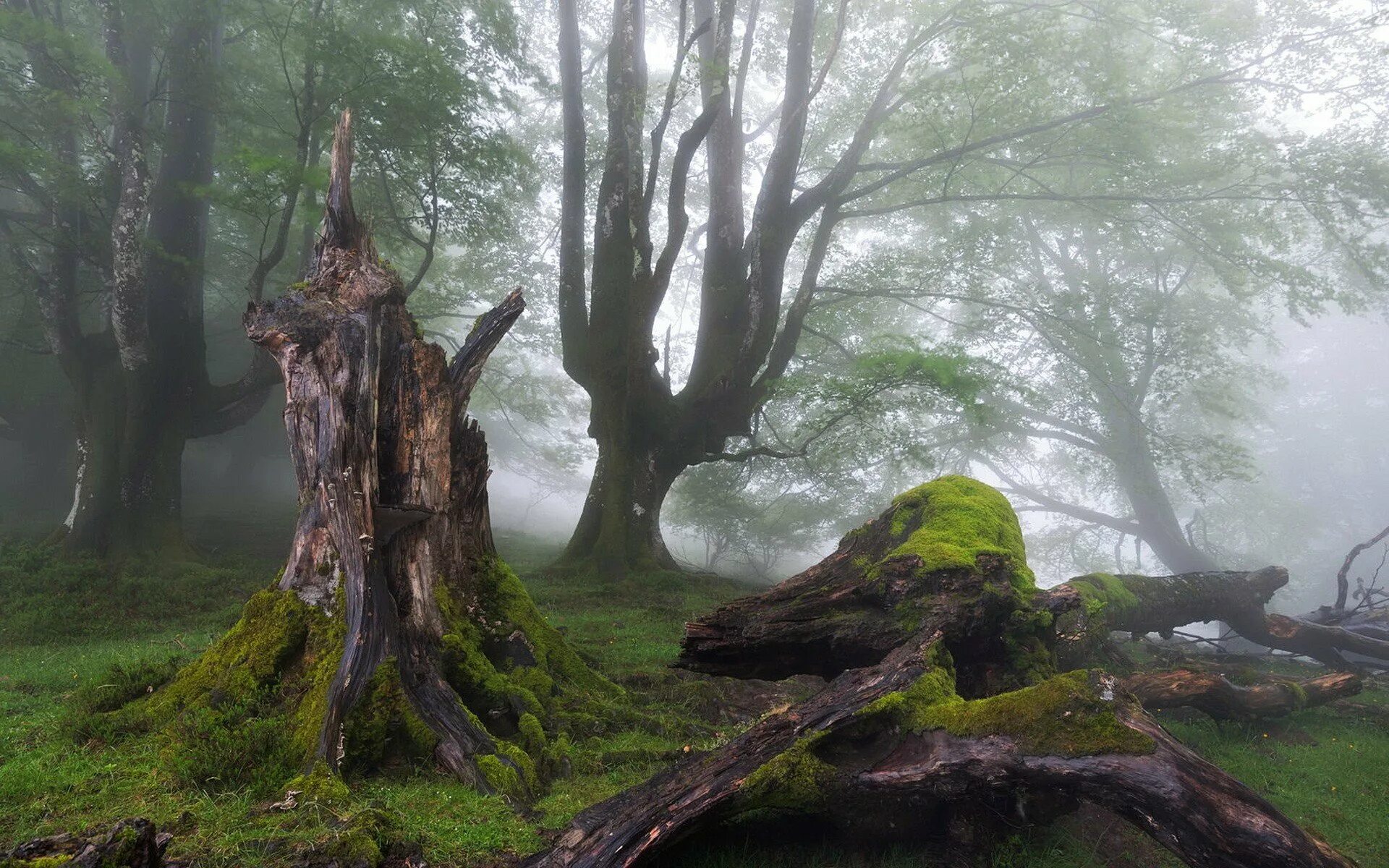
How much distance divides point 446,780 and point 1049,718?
292 centimetres

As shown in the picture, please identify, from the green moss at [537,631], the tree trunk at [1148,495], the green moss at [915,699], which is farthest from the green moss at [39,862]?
the tree trunk at [1148,495]

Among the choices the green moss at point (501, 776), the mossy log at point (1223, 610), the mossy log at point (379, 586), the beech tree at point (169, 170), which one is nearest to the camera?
the green moss at point (501, 776)

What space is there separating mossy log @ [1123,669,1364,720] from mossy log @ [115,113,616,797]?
4534mm

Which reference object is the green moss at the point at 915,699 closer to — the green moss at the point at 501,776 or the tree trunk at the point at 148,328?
the green moss at the point at 501,776

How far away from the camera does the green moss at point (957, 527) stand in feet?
15.1

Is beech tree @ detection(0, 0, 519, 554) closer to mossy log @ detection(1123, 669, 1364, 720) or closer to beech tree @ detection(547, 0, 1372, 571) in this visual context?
beech tree @ detection(547, 0, 1372, 571)

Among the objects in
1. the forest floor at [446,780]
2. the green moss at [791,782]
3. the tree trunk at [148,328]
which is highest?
the tree trunk at [148,328]

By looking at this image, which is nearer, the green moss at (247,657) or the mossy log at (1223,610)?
the green moss at (247,657)

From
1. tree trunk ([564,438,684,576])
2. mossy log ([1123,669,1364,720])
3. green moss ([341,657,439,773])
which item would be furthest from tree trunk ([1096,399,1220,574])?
green moss ([341,657,439,773])

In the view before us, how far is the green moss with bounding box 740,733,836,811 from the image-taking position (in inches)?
116

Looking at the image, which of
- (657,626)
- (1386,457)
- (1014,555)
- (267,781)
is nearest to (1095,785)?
(1014,555)

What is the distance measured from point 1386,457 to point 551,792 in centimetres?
5697

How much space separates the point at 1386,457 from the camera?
41.8 metres

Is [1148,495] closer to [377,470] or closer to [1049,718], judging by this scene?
[1049,718]
